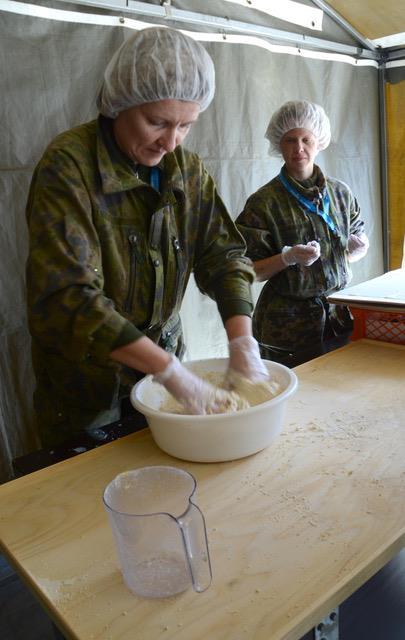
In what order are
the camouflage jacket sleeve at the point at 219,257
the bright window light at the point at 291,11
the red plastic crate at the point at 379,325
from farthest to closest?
1. the bright window light at the point at 291,11
2. the red plastic crate at the point at 379,325
3. the camouflage jacket sleeve at the point at 219,257

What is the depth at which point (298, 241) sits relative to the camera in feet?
6.78

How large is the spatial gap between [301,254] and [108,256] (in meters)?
0.86

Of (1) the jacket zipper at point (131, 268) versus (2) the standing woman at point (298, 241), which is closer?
(1) the jacket zipper at point (131, 268)

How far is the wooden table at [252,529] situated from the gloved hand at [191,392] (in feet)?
0.36

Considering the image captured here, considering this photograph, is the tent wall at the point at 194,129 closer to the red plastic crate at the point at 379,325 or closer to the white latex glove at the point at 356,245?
the white latex glove at the point at 356,245

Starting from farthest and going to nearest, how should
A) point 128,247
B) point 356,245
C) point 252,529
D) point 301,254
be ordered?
point 356,245 < point 301,254 < point 128,247 < point 252,529

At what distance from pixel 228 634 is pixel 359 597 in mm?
884

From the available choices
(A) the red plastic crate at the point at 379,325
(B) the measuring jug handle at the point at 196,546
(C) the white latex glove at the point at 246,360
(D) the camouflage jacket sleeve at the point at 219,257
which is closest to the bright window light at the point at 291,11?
(D) the camouflage jacket sleeve at the point at 219,257

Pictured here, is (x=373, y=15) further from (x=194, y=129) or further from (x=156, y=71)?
(x=156, y=71)

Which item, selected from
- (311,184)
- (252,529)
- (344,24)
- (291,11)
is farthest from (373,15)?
(252,529)

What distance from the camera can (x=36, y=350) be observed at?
1.40 metres

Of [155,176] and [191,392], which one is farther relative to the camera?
[155,176]

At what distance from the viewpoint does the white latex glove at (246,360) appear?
3.87 feet

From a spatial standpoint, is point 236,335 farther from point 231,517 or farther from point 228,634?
point 228,634
